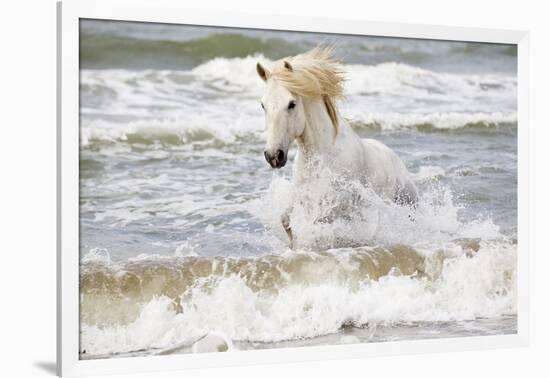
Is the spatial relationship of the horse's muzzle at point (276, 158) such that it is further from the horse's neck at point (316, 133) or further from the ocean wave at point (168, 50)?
the ocean wave at point (168, 50)

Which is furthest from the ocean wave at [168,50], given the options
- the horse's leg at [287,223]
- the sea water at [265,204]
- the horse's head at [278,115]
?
the horse's leg at [287,223]

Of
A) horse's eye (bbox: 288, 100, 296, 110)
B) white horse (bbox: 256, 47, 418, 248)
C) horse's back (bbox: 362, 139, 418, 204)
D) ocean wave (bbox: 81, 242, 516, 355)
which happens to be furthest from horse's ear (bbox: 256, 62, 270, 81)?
ocean wave (bbox: 81, 242, 516, 355)

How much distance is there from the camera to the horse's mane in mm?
4371

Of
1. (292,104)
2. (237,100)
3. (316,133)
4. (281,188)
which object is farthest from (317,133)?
(237,100)

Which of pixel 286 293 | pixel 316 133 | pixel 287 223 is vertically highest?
pixel 316 133

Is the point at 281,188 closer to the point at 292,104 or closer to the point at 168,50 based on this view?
the point at 292,104

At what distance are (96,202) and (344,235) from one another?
1285 mm

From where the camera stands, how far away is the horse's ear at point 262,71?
436 cm

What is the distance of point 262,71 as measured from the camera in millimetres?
4371

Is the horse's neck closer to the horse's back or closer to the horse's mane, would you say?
the horse's mane

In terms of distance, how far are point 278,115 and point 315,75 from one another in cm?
30

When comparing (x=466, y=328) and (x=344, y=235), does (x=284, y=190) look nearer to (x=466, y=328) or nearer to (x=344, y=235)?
(x=344, y=235)

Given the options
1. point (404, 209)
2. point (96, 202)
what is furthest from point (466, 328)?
point (96, 202)

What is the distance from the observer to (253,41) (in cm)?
438
